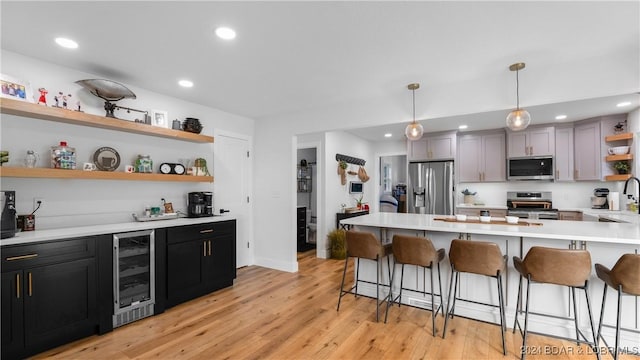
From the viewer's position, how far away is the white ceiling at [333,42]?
6.37 feet

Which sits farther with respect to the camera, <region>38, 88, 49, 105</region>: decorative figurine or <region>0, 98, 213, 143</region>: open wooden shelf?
<region>38, 88, 49, 105</region>: decorative figurine

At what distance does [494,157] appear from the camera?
5617 millimetres

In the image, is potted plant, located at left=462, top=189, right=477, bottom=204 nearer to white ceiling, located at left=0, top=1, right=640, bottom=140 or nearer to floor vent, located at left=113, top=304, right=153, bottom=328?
white ceiling, located at left=0, top=1, right=640, bottom=140

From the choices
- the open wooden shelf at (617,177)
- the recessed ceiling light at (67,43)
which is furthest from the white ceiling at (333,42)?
the open wooden shelf at (617,177)

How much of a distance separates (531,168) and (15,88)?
23.2 ft

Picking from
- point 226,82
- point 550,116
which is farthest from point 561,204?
point 226,82

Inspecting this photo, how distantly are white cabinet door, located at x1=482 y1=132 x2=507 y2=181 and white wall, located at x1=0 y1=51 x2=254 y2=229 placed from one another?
5344 millimetres

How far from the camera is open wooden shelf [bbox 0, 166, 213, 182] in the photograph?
233 centimetres

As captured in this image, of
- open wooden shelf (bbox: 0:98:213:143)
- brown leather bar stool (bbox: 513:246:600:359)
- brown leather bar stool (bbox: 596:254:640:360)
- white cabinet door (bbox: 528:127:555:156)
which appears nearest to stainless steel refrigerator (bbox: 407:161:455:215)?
white cabinet door (bbox: 528:127:555:156)

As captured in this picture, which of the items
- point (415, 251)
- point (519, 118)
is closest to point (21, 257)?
point (415, 251)

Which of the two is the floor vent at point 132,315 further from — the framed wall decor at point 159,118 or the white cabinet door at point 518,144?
the white cabinet door at point 518,144

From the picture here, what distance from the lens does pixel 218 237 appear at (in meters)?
3.69

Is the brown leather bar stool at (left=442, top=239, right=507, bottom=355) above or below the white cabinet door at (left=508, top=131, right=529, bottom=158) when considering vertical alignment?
below

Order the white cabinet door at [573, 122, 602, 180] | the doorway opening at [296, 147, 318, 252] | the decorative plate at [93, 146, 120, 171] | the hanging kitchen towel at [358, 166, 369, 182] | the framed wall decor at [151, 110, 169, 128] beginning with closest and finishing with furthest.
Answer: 1. the decorative plate at [93, 146, 120, 171]
2. the framed wall decor at [151, 110, 169, 128]
3. the white cabinet door at [573, 122, 602, 180]
4. the doorway opening at [296, 147, 318, 252]
5. the hanging kitchen towel at [358, 166, 369, 182]
